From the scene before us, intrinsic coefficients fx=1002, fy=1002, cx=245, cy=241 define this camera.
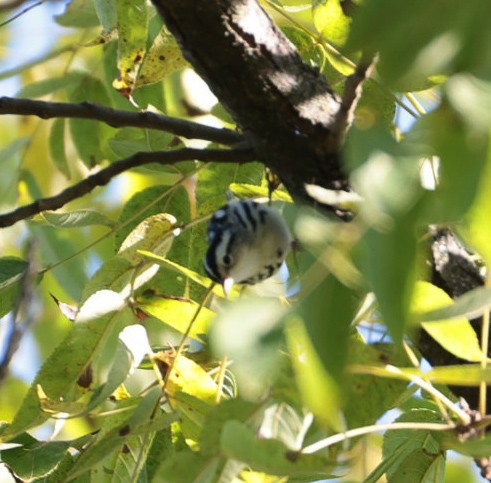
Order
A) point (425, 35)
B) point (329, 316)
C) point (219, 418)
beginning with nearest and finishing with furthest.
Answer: point (425, 35) → point (329, 316) → point (219, 418)

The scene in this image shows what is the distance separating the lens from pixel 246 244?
1.05 metres

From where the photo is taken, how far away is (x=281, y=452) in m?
0.77

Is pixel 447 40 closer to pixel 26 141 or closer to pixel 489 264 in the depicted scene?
pixel 489 264

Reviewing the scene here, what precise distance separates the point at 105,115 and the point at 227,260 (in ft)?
0.65

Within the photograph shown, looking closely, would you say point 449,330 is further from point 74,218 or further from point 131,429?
point 74,218

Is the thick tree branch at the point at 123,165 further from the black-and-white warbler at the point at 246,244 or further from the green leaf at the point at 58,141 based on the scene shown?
the green leaf at the point at 58,141

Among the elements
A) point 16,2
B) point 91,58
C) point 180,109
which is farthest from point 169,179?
point 16,2

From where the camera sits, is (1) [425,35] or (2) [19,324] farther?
(2) [19,324]

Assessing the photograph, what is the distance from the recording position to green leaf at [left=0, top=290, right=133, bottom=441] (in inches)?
43.6

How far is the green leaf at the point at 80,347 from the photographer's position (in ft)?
3.64

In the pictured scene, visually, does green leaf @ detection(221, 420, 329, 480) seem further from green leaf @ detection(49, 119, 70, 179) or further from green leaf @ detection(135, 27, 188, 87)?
green leaf @ detection(49, 119, 70, 179)

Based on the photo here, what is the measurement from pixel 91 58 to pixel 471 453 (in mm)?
1562

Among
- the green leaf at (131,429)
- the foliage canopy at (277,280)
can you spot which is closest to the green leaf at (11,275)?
the foliage canopy at (277,280)

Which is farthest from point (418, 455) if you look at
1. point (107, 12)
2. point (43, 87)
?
point (43, 87)
